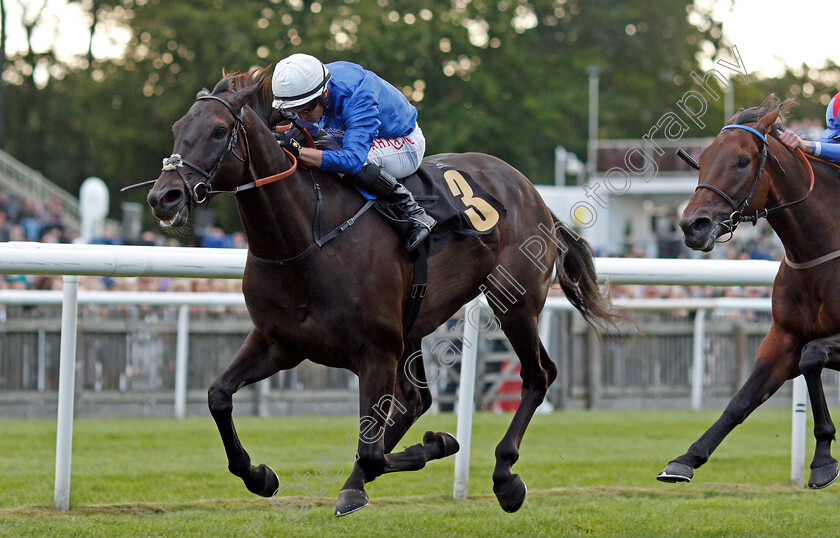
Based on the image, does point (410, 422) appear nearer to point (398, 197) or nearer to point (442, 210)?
point (442, 210)

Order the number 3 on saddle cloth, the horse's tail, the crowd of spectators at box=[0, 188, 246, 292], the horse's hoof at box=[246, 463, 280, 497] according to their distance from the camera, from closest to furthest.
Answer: the horse's hoof at box=[246, 463, 280, 497] → the number 3 on saddle cloth → the horse's tail → the crowd of spectators at box=[0, 188, 246, 292]

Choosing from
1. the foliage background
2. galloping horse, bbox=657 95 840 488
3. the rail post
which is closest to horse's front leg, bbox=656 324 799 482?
galloping horse, bbox=657 95 840 488

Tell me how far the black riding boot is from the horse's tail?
1231mm

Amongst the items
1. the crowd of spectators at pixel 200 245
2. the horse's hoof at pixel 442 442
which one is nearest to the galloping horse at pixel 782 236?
the horse's hoof at pixel 442 442

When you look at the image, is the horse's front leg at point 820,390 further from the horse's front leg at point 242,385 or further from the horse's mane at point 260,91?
the horse's mane at point 260,91

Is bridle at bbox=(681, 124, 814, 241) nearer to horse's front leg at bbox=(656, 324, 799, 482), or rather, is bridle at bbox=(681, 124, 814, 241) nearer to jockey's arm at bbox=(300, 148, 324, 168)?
horse's front leg at bbox=(656, 324, 799, 482)

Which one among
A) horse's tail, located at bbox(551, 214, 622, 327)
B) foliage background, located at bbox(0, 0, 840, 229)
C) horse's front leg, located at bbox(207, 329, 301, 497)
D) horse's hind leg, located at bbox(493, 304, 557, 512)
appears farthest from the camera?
foliage background, located at bbox(0, 0, 840, 229)

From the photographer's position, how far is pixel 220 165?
12.4 ft

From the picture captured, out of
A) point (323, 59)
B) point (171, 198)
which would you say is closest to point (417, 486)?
point (171, 198)

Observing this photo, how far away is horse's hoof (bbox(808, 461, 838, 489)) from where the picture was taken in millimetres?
4321

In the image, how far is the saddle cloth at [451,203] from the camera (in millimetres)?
4602

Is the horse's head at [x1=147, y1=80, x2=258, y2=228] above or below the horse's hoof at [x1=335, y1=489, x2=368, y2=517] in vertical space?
above

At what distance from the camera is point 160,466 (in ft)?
21.3

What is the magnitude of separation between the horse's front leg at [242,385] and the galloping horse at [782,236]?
5.13ft
